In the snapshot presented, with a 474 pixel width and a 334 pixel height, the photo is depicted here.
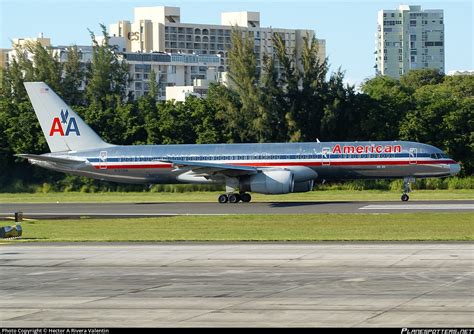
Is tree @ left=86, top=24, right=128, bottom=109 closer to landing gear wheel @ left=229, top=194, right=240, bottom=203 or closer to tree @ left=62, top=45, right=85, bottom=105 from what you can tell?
tree @ left=62, top=45, right=85, bottom=105

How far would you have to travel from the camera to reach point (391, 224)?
3775cm

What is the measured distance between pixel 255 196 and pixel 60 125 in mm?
13043

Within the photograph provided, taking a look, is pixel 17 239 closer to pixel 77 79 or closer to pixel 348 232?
pixel 348 232

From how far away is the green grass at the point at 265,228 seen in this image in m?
33.8

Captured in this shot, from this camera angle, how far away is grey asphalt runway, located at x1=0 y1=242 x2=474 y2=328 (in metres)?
17.7

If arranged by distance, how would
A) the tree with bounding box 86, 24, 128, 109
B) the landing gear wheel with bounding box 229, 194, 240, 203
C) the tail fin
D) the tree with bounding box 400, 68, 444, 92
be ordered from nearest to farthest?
the landing gear wheel with bounding box 229, 194, 240, 203
the tail fin
the tree with bounding box 86, 24, 128, 109
the tree with bounding box 400, 68, 444, 92

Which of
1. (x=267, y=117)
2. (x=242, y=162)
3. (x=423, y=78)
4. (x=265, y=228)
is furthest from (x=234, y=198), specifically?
(x=423, y=78)

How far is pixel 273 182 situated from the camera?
53.0 metres

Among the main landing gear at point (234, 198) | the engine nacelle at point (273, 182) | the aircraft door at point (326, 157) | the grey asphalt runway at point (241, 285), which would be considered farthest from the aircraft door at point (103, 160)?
the grey asphalt runway at point (241, 285)

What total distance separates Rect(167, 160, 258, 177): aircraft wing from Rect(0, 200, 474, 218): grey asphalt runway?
6.02 ft

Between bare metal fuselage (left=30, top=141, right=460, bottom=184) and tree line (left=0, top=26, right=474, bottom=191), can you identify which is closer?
bare metal fuselage (left=30, top=141, right=460, bottom=184)

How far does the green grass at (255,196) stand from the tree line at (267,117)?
5590 millimetres

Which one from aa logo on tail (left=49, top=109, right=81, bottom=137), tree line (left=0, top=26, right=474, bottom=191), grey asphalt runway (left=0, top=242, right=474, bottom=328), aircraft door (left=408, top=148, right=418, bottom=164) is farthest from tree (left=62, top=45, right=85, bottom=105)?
grey asphalt runway (left=0, top=242, right=474, bottom=328)

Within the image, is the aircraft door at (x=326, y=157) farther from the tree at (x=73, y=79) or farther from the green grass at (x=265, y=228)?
the tree at (x=73, y=79)
